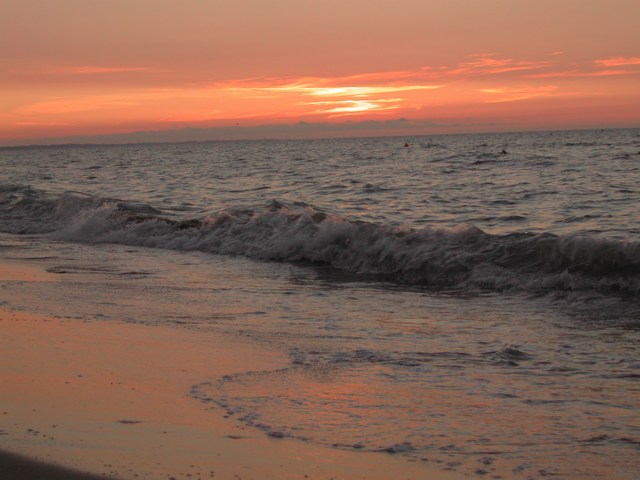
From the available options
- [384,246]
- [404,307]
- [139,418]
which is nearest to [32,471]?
[139,418]

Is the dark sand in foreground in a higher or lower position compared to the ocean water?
higher

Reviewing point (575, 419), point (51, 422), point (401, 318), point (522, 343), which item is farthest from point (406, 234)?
point (51, 422)

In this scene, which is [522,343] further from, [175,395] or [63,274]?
[63,274]

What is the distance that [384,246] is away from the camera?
1274 cm

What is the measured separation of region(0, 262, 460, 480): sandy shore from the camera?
3.94 metres

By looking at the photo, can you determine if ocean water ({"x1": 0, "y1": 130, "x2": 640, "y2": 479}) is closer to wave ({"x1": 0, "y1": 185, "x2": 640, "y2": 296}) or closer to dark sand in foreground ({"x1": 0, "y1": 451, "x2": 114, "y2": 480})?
wave ({"x1": 0, "y1": 185, "x2": 640, "y2": 296})

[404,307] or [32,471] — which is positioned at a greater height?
[32,471]

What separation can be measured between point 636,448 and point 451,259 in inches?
286

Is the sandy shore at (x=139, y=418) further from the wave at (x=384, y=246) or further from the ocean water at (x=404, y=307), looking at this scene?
the wave at (x=384, y=246)

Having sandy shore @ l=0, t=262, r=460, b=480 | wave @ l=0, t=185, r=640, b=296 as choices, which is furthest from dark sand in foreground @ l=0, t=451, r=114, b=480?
wave @ l=0, t=185, r=640, b=296

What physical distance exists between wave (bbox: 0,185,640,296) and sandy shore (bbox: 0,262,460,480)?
16.7 ft

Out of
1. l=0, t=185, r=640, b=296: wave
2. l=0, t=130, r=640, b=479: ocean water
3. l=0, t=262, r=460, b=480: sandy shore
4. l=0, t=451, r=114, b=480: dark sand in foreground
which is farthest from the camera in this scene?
l=0, t=185, r=640, b=296: wave

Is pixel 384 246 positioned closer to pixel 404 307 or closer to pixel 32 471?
pixel 404 307

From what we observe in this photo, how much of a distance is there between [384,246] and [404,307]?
386 cm
